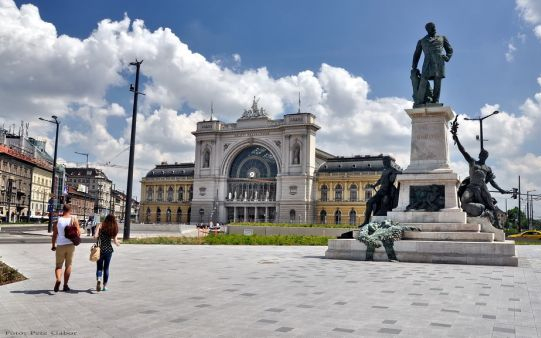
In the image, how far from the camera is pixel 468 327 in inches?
302

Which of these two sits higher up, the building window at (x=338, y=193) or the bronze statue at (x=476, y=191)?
the building window at (x=338, y=193)

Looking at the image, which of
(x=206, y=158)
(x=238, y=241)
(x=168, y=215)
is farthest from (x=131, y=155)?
(x=168, y=215)

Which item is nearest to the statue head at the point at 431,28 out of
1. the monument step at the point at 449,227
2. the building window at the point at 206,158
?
the monument step at the point at 449,227

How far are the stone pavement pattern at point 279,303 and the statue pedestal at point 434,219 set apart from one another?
2.11 m

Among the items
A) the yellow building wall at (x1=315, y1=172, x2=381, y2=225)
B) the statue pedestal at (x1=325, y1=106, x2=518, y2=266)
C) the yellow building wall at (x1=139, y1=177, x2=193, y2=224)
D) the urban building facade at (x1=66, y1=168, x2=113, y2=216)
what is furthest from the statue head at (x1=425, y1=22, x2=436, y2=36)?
the urban building facade at (x1=66, y1=168, x2=113, y2=216)

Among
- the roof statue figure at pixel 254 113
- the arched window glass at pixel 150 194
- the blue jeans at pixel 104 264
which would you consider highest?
the roof statue figure at pixel 254 113

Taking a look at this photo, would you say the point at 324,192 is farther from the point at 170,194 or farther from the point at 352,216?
the point at 170,194

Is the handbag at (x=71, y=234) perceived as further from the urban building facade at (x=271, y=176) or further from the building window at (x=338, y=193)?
the building window at (x=338, y=193)

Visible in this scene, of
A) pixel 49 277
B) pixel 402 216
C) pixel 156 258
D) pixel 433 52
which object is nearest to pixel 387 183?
pixel 402 216

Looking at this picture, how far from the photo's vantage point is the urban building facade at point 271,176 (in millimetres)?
Answer: 97062

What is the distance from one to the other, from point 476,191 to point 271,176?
270 ft

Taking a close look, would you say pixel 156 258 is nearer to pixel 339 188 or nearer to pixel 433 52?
pixel 433 52

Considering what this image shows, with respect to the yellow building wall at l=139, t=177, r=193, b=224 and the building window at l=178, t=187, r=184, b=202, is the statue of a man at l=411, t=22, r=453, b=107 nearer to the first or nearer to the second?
the yellow building wall at l=139, t=177, r=193, b=224

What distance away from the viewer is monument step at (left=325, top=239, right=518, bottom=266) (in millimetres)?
17328
